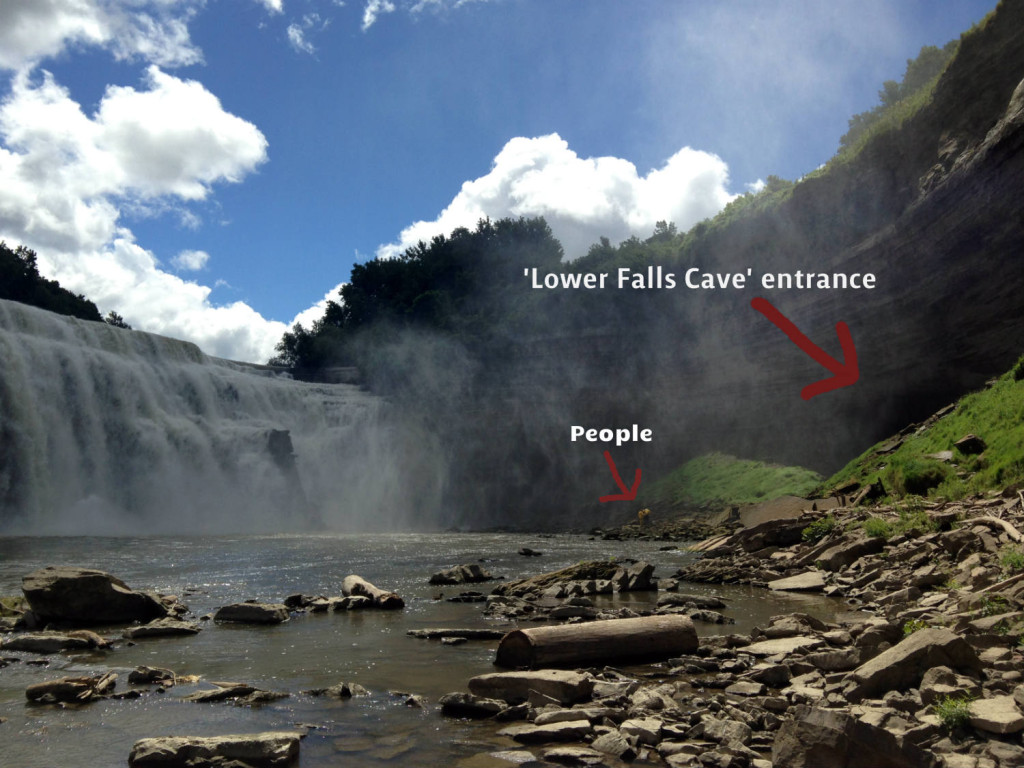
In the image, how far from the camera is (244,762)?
479cm

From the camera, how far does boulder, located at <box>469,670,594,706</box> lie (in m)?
6.09

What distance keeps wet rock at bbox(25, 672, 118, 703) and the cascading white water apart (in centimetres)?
A: 3029

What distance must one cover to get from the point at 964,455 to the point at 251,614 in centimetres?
1624

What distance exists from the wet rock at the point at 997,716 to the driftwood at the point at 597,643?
342 cm

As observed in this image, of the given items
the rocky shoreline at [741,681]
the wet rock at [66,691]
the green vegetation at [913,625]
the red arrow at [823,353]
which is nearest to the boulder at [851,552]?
the rocky shoreline at [741,681]

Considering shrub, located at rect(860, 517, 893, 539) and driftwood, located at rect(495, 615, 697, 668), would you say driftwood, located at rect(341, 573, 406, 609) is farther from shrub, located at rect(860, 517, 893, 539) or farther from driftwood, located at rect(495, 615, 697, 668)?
shrub, located at rect(860, 517, 893, 539)

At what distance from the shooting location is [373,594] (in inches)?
Result: 491

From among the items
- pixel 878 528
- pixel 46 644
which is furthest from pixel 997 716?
pixel 878 528

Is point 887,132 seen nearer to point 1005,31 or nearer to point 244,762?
point 1005,31

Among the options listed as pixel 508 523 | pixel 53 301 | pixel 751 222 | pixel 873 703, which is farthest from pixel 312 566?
pixel 53 301

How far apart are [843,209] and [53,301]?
192 feet

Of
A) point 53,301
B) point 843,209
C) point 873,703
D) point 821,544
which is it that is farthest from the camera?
point 53,301

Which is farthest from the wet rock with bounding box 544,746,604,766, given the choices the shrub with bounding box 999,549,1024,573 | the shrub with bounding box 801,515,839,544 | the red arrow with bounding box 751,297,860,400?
the red arrow with bounding box 751,297,860,400

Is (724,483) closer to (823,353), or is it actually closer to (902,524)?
(823,353)
